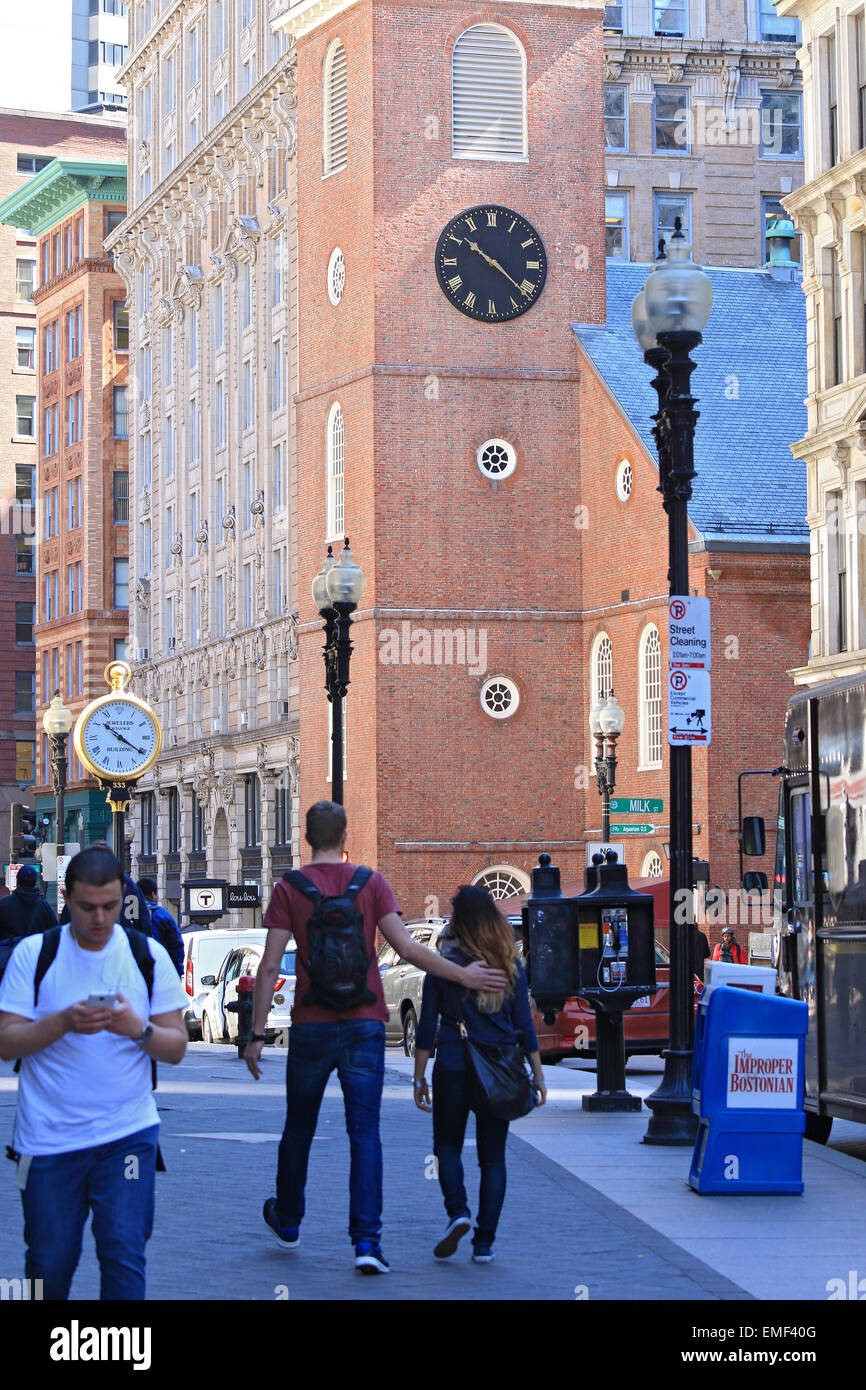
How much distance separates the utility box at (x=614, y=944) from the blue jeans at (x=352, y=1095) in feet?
26.0

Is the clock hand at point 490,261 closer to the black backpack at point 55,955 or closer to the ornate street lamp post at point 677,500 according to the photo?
the ornate street lamp post at point 677,500

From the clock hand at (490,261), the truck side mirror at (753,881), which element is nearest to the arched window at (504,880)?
the clock hand at (490,261)

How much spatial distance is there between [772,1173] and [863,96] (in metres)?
27.8

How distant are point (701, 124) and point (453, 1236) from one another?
2349 inches

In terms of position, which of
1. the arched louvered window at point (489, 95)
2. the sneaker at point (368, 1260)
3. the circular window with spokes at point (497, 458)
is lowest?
the sneaker at point (368, 1260)

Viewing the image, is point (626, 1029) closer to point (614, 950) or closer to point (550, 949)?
point (614, 950)

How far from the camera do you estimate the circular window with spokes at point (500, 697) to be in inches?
1977

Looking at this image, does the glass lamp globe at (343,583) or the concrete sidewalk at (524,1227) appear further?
the glass lamp globe at (343,583)

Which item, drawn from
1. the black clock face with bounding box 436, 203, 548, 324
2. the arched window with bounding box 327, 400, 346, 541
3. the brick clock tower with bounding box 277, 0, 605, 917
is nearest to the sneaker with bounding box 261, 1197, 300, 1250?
the brick clock tower with bounding box 277, 0, 605, 917

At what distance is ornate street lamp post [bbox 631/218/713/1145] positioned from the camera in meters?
16.1

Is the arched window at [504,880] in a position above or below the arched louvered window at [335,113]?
below

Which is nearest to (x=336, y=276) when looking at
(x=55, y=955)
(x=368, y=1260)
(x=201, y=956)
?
(x=201, y=956)

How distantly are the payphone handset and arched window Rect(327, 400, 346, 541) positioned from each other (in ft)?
110

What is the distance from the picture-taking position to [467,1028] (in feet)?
35.8
